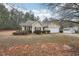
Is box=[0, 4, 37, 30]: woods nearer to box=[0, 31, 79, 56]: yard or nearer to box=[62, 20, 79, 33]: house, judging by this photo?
box=[0, 31, 79, 56]: yard

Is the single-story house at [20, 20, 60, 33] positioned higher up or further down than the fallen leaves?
higher up

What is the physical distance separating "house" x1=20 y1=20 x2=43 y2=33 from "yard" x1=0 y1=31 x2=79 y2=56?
0.07 metres

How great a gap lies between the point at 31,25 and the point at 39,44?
0.21 metres

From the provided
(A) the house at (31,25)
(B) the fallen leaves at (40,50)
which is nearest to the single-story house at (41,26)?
(A) the house at (31,25)

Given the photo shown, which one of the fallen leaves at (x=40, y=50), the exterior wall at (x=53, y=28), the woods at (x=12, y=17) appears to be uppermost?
the woods at (x=12, y=17)

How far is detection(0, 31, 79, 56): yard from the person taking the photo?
285cm

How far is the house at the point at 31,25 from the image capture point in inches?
112

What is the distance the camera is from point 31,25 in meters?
2.86

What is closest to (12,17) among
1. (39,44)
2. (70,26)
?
(39,44)

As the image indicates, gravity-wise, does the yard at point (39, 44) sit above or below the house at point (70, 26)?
below

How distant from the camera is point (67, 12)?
2.87 m

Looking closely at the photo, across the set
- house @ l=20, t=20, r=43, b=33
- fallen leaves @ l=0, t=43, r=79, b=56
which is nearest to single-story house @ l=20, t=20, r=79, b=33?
house @ l=20, t=20, r=43, b=33

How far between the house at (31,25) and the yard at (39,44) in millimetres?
70

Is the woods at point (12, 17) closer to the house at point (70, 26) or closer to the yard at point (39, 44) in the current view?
the yard at point (39, 44)
